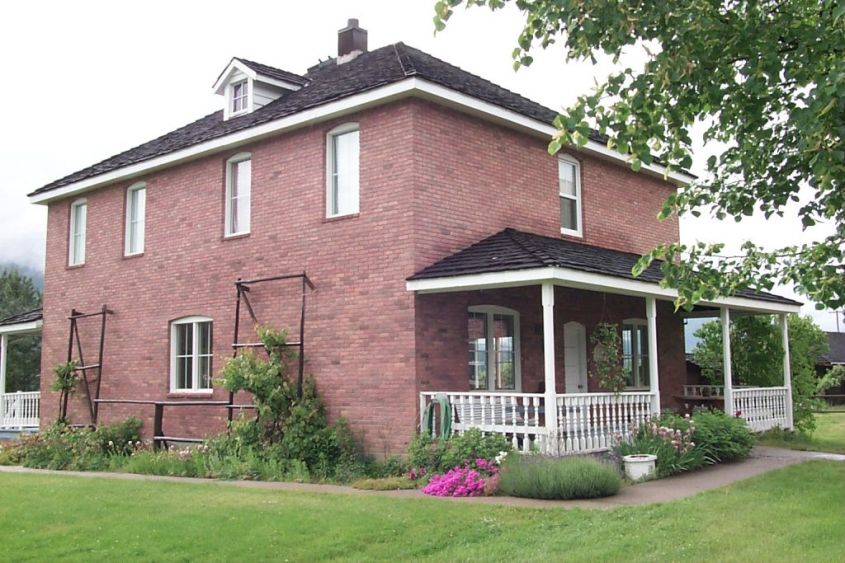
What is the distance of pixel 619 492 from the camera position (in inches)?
457

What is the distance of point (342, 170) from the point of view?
16266 millimetres

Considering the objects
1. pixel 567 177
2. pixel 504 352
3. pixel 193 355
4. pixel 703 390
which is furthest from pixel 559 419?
pixel 703 390

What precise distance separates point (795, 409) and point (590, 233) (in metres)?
6.57

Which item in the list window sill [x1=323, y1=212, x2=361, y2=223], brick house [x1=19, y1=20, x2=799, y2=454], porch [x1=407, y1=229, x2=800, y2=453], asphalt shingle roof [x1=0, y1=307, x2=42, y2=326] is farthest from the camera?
asphalt shingle roof [x1=0, y1=307, x2=42, y2=326]

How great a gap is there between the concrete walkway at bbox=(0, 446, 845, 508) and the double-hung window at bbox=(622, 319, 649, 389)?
3.70m

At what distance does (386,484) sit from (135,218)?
36.1 ft

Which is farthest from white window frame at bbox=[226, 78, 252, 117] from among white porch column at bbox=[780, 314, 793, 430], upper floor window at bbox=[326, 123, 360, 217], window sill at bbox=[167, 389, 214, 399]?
white porch column at bbox=[780, 314, 793, 430]

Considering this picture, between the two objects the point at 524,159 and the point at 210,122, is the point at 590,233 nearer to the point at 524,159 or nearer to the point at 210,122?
the point at 524,159

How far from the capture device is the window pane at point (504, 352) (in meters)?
16.5

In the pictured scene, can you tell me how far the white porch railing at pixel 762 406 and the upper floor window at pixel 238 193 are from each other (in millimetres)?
10627

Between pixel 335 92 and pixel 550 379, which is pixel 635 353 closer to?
pixel 550 379

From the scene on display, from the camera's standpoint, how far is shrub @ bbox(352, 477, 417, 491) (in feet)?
41.9

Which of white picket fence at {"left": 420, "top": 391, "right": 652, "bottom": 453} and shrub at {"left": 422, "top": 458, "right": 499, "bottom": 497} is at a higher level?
white picket fence at {"left": 420, "top": 391, "right": 652, "bottom": 453}

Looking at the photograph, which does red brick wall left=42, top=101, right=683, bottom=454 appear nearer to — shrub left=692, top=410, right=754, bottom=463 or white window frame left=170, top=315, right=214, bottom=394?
white window frame left=170, top=315, right=214, bottom=394
